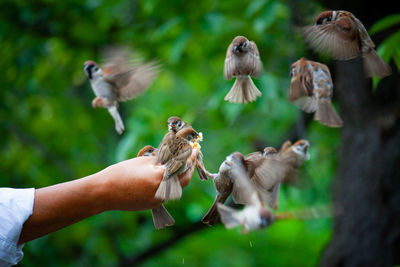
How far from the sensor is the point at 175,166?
2055mm

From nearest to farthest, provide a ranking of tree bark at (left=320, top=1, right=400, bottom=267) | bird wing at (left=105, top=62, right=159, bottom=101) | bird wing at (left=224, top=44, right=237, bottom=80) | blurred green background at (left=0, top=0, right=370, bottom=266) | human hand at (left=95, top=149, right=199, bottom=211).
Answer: human hand at (left=95, top=149, right=199, bottom=211) < bird wing at (left=224, top=44, right=237, bottom=80) < bird wing at (left=105, top=62, right=159, bottom=101) < tree bark at (left=320, top=1, right=400, bottom=267) < blurred green background at (left=0, top=0, right=370, bottom=266)

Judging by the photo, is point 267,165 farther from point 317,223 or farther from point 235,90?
point 317,223

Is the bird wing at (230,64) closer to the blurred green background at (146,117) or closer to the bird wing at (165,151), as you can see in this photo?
the bird wing at (165,151)

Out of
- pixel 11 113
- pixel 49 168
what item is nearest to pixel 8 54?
pixel 11 113

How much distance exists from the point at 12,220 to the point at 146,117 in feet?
6.37

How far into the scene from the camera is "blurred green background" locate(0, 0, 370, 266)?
4270mm

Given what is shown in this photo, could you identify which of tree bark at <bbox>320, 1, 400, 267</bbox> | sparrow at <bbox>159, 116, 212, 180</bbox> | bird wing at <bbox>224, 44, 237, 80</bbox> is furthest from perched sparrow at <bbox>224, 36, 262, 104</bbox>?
tree bark at <bbox>320, 1, 400, 267</bbox>

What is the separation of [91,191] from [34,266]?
3460 mm

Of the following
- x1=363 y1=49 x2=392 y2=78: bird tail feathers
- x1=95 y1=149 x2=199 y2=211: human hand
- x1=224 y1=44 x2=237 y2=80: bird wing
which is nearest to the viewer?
x1=95 y1=149 x2=199 y2=211: human hand

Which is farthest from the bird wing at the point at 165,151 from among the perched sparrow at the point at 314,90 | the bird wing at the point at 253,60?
the perched sparrow at the point at 314,90

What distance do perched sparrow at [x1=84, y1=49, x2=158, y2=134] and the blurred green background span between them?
90 centimetres

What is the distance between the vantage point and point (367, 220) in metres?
3.58

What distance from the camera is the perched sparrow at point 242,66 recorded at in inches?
88.4

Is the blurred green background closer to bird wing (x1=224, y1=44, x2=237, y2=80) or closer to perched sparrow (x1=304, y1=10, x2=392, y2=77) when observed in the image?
bird wing (x1=224, y1=44, x2=237, y2=80)
